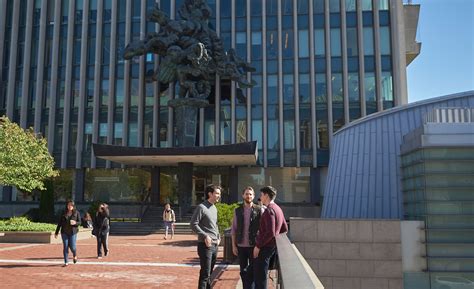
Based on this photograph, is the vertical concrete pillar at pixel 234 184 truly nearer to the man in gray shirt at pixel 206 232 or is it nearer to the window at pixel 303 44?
the window at pixel 303 44

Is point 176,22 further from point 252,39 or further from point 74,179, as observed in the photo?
point 74,179

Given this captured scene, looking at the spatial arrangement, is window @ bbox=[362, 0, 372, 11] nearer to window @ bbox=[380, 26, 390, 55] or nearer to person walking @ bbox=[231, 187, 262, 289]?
window @ bbox=[380, 26, 390, 55]

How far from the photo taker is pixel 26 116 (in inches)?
1468

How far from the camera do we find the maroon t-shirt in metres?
6.24

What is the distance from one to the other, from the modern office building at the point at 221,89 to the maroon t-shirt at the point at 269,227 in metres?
28.0

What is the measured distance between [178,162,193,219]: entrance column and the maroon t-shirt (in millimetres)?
23772

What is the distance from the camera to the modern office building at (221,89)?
34.6 m

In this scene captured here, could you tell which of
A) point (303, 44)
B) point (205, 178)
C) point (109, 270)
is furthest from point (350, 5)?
point (109, 270)

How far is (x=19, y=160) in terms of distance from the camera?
890 inches

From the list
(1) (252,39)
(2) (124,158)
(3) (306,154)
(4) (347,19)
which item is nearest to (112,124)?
(2) (124,158)

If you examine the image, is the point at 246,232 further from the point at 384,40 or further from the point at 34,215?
the point at 384,40

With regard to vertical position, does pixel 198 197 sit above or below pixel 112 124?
below

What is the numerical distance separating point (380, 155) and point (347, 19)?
2022 cm

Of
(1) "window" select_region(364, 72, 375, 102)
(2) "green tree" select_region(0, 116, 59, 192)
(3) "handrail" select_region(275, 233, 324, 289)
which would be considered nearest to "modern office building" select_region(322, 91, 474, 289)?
(3) "handrail" select_region(275, 233, 324, 289)
